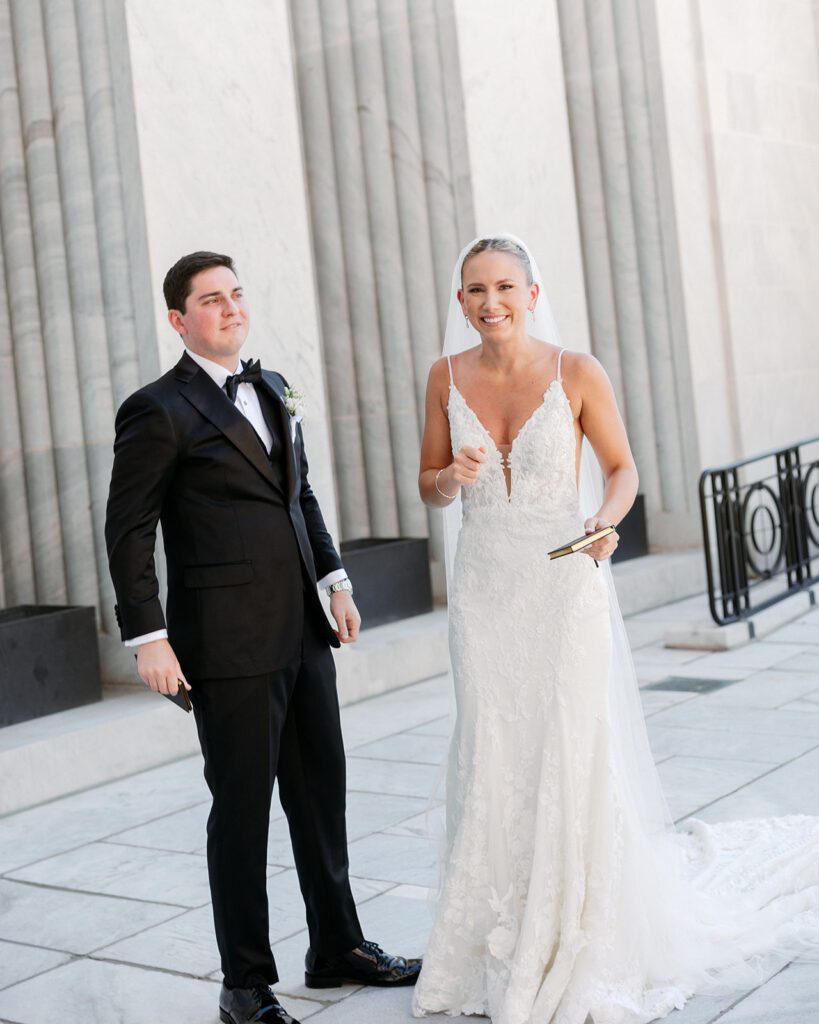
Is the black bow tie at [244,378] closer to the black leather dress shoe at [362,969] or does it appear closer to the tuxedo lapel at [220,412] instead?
the tuxedo lapel at [220,412]

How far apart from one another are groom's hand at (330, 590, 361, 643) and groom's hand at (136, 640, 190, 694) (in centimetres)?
56

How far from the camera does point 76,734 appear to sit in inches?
251

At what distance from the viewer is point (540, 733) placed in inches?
147

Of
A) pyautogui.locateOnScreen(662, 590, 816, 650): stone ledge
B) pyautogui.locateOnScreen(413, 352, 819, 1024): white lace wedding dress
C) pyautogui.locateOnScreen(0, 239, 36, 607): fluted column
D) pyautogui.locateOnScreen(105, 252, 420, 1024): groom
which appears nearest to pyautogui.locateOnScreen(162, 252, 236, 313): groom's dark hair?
pyautogui.locateOnScreen(105, 252, 420, 1024): groom

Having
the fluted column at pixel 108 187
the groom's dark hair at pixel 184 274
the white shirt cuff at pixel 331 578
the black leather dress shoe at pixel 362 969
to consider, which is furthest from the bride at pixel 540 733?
the fluted column at pixel 108 187

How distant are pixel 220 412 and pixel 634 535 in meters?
8.14

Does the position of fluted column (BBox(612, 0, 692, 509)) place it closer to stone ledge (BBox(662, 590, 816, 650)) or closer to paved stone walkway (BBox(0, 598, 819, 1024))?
stone ledge (BBox(662, 590, 816, 650))

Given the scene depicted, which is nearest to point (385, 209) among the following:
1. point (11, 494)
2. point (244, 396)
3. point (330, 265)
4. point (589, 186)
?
point (330, 265)

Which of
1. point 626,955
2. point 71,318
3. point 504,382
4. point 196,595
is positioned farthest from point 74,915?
point 71,318

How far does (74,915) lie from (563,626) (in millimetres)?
2132

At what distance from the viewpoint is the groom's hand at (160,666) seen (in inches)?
136

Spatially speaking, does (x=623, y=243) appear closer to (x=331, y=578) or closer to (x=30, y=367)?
(x=30, y=367)

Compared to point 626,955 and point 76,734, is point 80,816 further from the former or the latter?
point 626,955

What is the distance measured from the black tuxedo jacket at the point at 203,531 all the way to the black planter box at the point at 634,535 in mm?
7736
